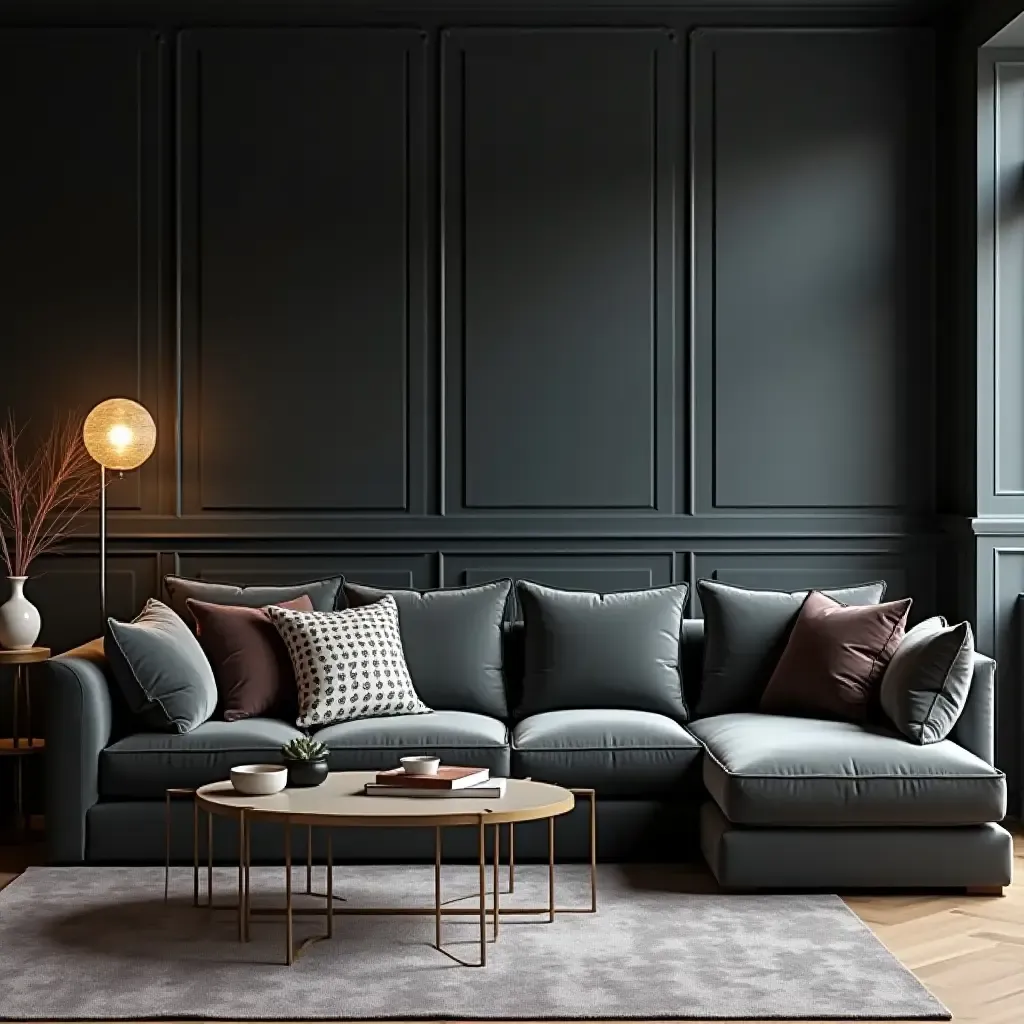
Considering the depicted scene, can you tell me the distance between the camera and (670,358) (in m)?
5.80

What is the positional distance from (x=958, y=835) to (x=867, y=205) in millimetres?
2655

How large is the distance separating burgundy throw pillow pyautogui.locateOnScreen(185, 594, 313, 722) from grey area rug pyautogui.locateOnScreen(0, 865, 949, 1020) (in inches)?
27.0

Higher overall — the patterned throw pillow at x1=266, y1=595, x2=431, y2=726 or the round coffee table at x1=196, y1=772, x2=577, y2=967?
the patterned throw pillow at x1=266, y1=595, x2=431, y2=726

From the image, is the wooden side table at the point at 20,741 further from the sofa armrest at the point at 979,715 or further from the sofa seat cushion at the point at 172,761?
the sofa armrest at the point at 979,715

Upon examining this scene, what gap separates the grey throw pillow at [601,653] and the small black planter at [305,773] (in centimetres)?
133

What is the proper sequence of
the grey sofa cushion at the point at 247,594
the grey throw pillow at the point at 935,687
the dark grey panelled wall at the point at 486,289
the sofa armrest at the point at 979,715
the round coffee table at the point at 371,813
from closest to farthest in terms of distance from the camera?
1. the round coffee table at the point at 371,813
2. the grey throw pillow at the point at 935,687
3. the sofa armrest at the point at 979,715
4. the grey sofa cushion at the point at 247,594
5. the dark grey panelled wall at the point at 486,289

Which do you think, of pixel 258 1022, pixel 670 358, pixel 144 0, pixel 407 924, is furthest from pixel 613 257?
pixel 258 1022

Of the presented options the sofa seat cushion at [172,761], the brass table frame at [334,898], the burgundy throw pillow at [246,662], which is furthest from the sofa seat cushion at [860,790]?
the burgundy throw pillow at [246,662]

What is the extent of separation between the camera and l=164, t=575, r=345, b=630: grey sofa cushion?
208 inches

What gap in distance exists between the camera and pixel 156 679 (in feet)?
15.5

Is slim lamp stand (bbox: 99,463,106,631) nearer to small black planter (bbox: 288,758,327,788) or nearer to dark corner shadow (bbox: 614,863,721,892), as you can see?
small black planter (bbox: 288,758,327,788)

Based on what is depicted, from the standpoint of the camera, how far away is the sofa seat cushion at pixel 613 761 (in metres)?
4.68

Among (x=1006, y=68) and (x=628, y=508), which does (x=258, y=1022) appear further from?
(x=1006, y=68)

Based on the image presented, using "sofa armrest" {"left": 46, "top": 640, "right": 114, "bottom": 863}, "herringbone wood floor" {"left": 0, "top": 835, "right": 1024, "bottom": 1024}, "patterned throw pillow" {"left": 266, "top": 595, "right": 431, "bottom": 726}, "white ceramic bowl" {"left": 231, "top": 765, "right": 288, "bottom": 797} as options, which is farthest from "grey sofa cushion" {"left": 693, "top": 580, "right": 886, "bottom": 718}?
"sofa armrest" {"left": 46, "top": 640, "right": 114, "bottom": 863}
